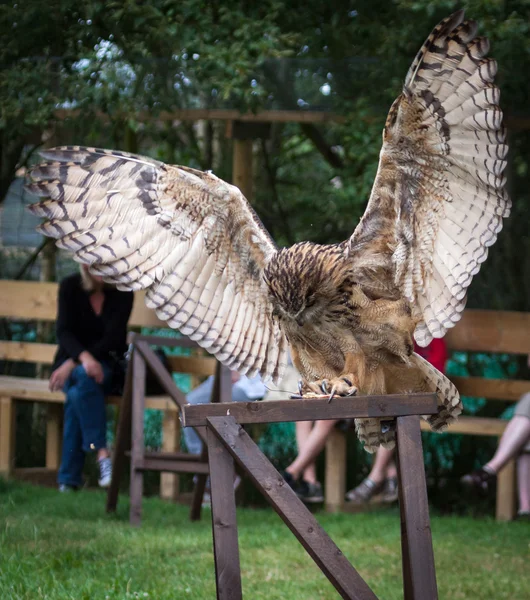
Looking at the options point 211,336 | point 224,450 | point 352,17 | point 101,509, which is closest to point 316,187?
point 352,17

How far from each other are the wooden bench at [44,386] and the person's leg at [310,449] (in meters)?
0.91

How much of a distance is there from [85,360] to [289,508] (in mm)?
3929

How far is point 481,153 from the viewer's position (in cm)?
363

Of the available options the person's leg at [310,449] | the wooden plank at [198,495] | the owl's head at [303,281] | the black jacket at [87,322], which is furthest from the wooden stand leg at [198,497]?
the owl's head at [303,281]

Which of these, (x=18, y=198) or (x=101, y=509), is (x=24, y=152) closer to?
(x=18, y=198)

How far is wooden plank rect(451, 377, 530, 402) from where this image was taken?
6555 millimetres

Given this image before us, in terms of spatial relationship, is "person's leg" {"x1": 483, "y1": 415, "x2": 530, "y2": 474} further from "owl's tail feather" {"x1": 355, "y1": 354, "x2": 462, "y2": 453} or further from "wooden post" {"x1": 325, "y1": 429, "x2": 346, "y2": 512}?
"owl's tail feather" {"x1": 355, "y1": 354, "x2": 462, "y2": 453}

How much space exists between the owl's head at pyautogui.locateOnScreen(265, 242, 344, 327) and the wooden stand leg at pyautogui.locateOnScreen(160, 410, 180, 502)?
3288 millimetres

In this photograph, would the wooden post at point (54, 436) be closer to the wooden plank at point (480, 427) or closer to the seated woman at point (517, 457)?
the wooden plank at point (480, 427)

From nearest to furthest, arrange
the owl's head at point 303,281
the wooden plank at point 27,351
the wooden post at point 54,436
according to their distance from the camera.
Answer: the owl's head at point 303,281, the wooden post at point 54,436, the wooden plank at point 27,351

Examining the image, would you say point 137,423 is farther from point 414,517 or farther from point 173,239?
point 414,517

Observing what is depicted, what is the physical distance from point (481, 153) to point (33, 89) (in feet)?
10.1

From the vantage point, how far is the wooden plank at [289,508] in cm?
285

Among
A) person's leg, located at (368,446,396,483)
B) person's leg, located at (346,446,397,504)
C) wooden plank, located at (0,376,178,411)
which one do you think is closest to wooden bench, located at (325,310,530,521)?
person's leg, located at (346,446,397,504)
